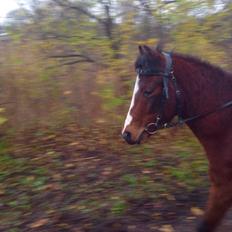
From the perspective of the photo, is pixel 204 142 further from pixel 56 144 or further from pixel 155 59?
pixel 56 144

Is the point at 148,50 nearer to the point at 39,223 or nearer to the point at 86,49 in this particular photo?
the point at 39,223

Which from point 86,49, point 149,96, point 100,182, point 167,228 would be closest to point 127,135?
point 149,96

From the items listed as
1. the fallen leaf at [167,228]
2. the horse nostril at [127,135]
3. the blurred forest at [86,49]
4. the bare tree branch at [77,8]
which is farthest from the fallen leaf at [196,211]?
the bare tree branch at [77,8]

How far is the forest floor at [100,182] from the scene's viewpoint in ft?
19.1

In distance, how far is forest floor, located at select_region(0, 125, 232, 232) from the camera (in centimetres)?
584

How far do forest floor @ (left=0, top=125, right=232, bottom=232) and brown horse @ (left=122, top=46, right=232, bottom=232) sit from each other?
119 centimetres

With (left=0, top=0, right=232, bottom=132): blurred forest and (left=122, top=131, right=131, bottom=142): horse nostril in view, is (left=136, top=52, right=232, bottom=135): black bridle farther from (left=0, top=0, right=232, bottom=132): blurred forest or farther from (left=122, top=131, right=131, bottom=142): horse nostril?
(left=0, top=0, right=232, bottom=132): blurred forest

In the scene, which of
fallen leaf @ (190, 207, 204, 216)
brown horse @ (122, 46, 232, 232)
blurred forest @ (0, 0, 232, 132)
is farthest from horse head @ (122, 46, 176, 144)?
blurred forest @ (0, 0, 232, 132)

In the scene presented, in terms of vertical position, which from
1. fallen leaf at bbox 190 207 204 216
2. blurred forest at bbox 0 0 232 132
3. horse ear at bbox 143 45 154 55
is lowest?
fallen leaf at bbox 190 207 204 216

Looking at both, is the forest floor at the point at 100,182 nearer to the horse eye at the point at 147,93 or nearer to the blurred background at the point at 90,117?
the blurred background at the point at 90,117

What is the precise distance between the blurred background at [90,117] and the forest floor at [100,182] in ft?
0.05

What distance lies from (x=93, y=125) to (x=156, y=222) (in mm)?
3652

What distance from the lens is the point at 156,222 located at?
579cm

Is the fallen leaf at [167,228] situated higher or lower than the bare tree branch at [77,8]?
lower
